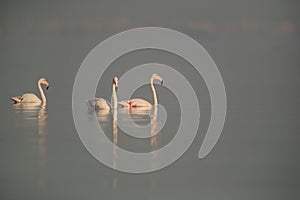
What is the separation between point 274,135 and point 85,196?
3271 millimetres

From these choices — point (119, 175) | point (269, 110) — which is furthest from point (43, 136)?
point (269, 110)

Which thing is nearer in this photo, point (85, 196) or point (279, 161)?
point (85, 196)

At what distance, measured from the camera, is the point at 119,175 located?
4.31m

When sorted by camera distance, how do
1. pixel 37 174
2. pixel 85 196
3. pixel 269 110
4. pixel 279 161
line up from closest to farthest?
pixel 85 196 < pixel 37 174 < pixel 279 161 < pixel 269 110

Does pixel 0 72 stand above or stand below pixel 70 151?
above

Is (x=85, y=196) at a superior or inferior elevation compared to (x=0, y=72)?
inferior

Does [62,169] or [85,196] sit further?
[62,169]

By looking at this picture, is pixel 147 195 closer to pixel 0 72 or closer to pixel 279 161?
pixel 279 161

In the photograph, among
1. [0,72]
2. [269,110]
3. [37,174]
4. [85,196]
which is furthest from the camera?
[0,72]

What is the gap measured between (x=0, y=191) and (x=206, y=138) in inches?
112

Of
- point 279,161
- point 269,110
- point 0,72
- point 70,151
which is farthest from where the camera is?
point 0,72

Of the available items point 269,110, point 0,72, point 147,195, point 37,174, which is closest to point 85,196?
point 147,195

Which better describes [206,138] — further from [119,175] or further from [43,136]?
[119,175]

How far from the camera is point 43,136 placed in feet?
20.3
